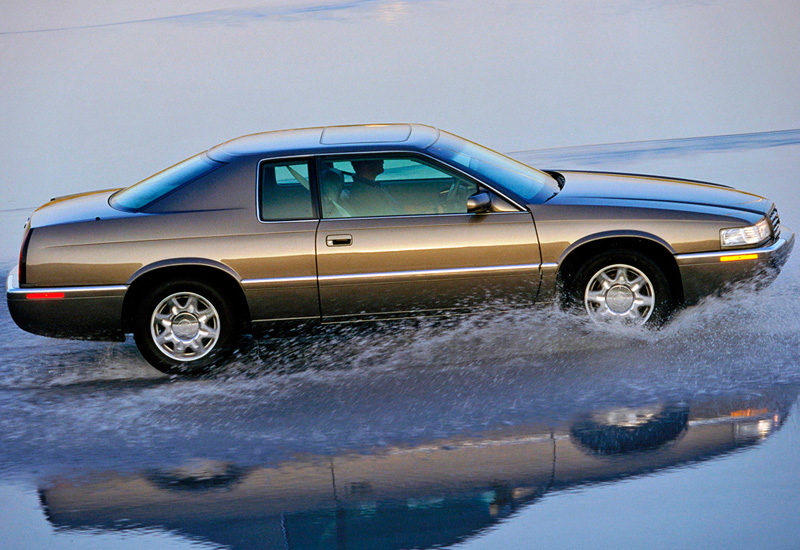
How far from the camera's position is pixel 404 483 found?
15.7 feet

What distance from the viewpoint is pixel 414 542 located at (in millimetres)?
4234

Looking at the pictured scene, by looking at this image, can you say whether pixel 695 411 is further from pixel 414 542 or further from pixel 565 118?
pixel 565 118

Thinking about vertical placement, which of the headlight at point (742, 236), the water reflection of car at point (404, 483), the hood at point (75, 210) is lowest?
the water reflection of car at point (404, 483)

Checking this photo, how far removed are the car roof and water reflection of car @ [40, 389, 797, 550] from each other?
229 cm

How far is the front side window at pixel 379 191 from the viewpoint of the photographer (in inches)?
257

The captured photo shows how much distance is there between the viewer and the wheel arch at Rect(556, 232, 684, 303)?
649 cm

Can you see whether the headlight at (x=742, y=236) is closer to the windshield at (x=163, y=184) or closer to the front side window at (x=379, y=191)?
A: the front side window at (x=379, y=191)

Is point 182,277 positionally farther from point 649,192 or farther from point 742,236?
point 742,236

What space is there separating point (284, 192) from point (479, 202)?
1.24 m

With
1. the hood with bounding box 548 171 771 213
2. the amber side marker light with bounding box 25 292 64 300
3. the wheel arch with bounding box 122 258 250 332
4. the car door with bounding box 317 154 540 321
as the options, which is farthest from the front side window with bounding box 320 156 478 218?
the amber side marker light with bounding box 25 292 64 300

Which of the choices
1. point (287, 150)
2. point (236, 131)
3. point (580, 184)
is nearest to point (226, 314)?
point (287, 150)

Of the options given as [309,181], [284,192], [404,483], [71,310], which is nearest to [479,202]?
[309,181]

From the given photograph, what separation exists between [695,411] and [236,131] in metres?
10.2

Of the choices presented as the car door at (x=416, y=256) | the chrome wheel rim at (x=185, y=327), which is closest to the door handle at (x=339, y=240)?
the car door at (x=416, y=256)
